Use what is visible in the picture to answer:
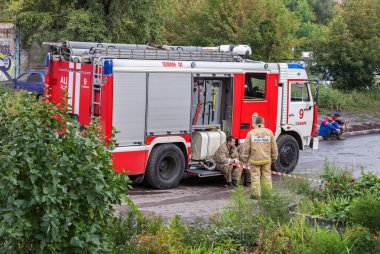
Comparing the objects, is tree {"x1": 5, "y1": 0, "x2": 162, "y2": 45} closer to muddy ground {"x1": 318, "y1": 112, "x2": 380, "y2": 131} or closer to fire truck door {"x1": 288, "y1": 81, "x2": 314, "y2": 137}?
muddy ground {"x1": 318, "y1": 112, "x2": 380, "y2": 131}

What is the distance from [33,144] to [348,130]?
2197cm

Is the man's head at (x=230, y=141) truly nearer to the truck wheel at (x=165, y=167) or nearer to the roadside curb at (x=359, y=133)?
the truck wheel at (x=165, y=167)

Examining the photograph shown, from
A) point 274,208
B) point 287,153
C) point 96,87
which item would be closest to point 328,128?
point 287,153

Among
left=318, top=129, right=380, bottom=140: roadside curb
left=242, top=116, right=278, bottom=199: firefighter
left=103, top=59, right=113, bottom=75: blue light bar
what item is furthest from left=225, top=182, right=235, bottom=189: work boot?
left=318, top=129, right=380, bottom=140: roadside curb

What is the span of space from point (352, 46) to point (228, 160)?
2081 cm

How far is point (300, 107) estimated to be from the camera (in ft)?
56.4

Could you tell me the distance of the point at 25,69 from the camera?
3186 centimetres

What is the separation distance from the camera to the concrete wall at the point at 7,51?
31.0 meters

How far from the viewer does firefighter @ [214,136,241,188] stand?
48.5 feet

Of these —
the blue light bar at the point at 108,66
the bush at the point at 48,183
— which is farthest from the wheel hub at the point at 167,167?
the bush at the point at 48,183

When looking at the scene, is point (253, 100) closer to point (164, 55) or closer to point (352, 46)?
point (164, 55)

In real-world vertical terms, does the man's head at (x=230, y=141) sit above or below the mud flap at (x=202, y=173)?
above

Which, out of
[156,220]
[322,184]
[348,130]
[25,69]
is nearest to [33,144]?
[156,220]

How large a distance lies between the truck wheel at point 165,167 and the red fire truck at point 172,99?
2cm
